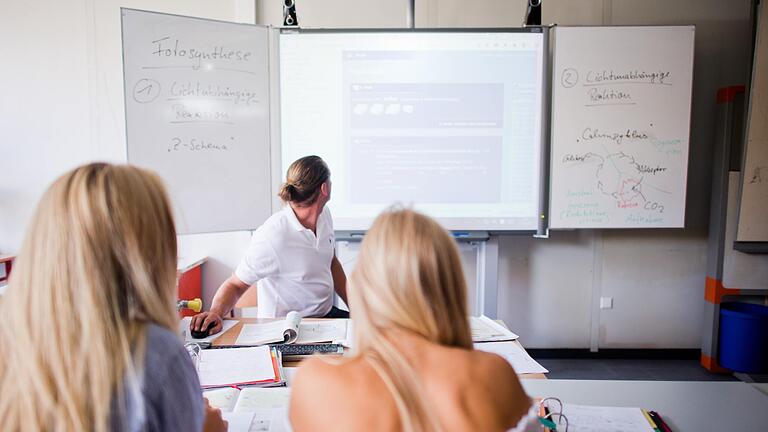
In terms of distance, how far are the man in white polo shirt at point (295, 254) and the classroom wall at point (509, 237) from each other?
3.06 ft

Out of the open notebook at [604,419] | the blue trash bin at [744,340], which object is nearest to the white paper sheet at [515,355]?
the open notebook at [604,419]

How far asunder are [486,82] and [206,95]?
1618 millimetres

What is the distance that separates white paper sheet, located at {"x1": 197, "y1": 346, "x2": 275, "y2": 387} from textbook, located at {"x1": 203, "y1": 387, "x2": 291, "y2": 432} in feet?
0.16

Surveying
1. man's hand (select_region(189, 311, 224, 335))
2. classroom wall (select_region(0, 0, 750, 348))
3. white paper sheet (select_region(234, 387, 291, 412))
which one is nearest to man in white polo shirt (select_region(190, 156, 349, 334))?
man's hand (select_region(189, 311, 224, 335))

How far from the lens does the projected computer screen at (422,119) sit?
2703 mm

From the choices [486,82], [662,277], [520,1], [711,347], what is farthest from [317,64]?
[711,347]

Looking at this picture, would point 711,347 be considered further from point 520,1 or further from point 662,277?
point 520,1

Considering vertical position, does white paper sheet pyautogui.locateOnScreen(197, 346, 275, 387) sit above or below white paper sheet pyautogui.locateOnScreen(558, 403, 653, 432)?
above

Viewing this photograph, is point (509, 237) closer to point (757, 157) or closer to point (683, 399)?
point (757, 157)

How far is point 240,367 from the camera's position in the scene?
1313mm

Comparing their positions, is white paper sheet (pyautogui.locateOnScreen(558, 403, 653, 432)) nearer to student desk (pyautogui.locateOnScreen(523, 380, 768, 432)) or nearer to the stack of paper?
student desk (pyautogui.locateOnScreen(523, 380, 768, 432))

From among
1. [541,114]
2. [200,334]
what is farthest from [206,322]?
[541,114]

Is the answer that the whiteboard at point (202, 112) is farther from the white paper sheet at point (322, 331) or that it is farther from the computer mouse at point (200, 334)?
the white paper sheet at point (322, 331)

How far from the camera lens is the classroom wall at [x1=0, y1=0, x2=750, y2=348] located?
9.71ft
